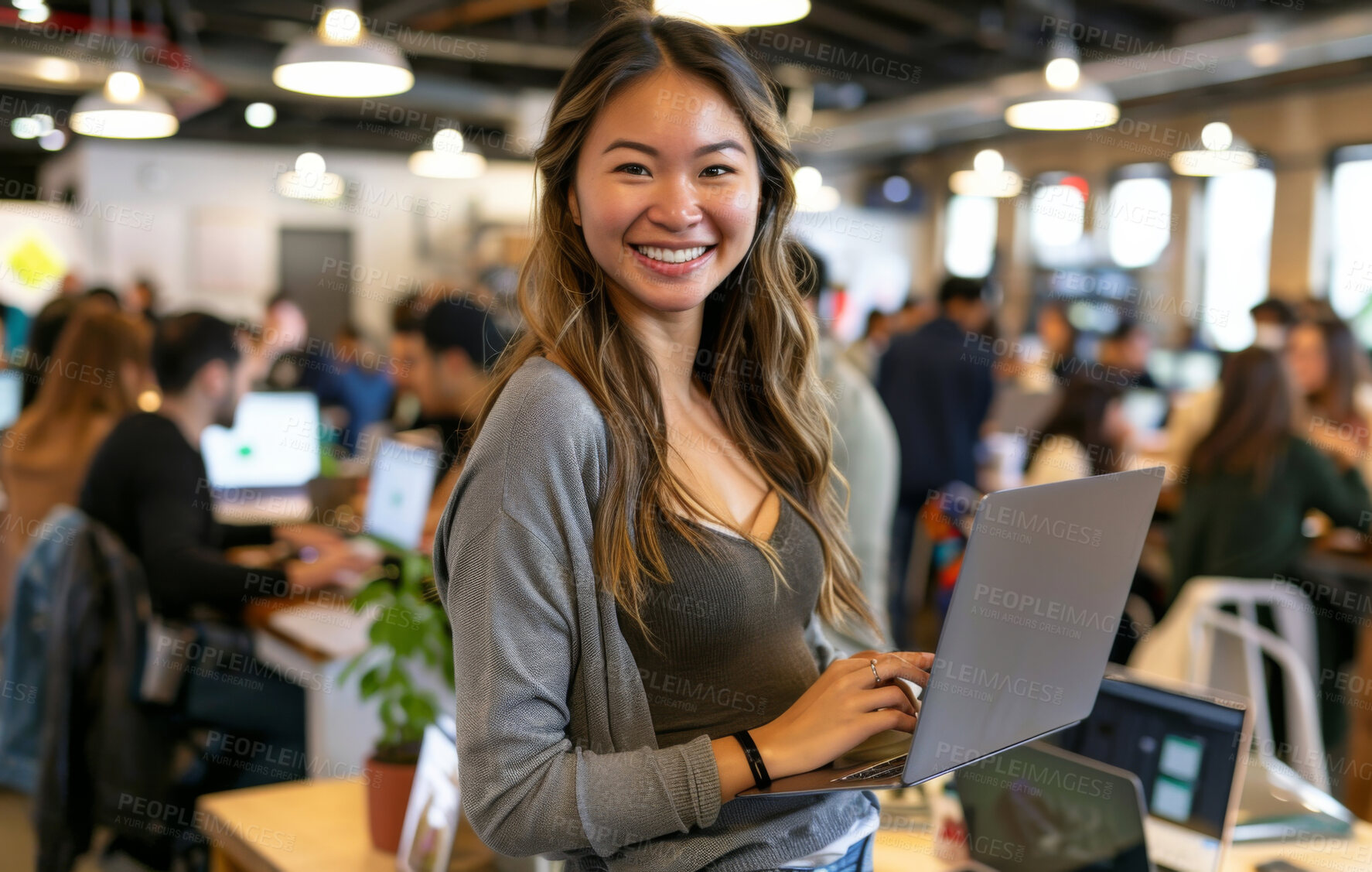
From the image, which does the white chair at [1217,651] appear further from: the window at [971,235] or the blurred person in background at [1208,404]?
the window at [971,235]

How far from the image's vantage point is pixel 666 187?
1135mm

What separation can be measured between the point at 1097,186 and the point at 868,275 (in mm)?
2955

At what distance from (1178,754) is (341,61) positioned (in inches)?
128

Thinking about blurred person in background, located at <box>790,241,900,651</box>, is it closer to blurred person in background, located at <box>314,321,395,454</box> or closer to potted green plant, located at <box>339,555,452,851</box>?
potted green plant, located at <box>339,555,452,851</box>

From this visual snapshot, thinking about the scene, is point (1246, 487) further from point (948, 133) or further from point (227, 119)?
point (227, 119)

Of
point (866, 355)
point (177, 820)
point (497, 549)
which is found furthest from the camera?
point (866, 355)

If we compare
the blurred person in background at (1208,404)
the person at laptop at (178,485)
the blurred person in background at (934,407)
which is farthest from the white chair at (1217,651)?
the blurred person in background at (934,407)

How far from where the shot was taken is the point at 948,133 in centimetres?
1159

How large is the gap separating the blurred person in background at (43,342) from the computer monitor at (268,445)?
0.72 metres

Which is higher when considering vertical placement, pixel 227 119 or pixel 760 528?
pixel 227 119

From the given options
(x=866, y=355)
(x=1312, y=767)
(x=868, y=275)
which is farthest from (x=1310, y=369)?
(x=868, y=275)

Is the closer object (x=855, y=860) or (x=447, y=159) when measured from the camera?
(x=855, y=860)

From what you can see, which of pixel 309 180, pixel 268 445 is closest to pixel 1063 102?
pixel 268 445

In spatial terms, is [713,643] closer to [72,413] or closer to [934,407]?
[72,413]
